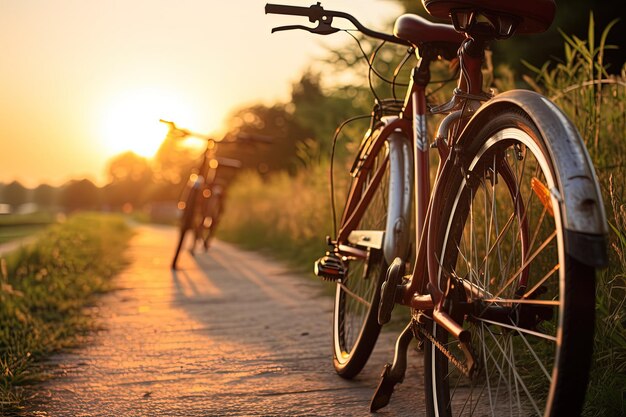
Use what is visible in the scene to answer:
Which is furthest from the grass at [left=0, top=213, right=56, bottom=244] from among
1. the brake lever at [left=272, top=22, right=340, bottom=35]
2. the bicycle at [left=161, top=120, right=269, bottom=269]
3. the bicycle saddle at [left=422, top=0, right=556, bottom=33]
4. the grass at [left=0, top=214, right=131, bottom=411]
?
the bicycle saddle at [left=422, top=0, right=556, bottom=33]

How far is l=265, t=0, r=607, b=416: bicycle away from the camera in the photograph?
1432 millimetres

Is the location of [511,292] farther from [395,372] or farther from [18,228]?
[18,228]

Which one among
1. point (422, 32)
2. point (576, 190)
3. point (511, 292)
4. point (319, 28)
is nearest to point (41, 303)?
point (319, 28)

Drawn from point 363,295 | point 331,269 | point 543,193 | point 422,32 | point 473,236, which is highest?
point 422,32

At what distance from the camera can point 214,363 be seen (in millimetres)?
3424

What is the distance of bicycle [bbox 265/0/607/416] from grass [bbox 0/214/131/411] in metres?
1.42

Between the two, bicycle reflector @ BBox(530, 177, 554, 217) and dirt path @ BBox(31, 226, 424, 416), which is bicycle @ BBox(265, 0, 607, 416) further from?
dirt path @ BBox(31, 226, 424, 416)

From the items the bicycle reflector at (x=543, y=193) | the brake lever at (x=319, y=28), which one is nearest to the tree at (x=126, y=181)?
the brake lever at (x=319, y=28)

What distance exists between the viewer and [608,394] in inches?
91.4

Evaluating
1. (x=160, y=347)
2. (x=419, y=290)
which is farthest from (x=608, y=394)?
(x=160, y=347)

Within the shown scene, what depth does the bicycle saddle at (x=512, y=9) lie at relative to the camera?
1.99m

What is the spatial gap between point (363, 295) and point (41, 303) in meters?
2.41

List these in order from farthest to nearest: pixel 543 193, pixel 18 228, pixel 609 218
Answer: pixel 18 228 < pixel 609 218 < pixel 543 193

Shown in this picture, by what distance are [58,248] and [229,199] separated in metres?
10.3
